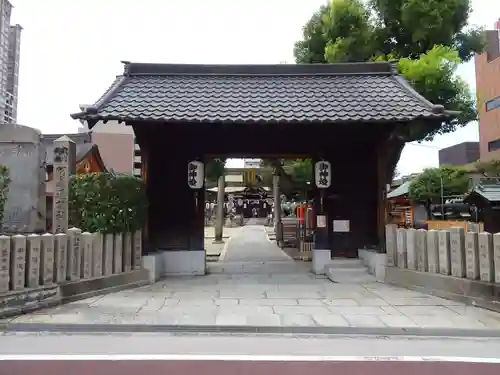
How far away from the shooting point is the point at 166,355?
19.0ft

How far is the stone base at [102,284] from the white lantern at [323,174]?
5.48 metres

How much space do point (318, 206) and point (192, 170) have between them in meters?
3.89

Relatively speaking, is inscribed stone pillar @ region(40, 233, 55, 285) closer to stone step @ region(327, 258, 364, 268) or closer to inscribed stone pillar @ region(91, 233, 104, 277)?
inscribed stone pillar @ region(91, 233, 104, 277)

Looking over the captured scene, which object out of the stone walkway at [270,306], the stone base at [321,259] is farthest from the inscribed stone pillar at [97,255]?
the stone base at [321,259]

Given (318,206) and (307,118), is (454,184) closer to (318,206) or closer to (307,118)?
(318,206)

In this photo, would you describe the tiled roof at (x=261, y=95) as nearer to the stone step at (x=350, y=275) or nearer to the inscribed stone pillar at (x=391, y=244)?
the inscribed stone pillar at (x=391, y=244)

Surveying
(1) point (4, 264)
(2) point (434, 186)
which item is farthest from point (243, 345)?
(2) point (434, 186)

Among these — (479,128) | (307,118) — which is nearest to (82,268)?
(307,118)

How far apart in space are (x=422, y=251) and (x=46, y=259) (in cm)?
856

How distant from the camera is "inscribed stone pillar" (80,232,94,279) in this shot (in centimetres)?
986

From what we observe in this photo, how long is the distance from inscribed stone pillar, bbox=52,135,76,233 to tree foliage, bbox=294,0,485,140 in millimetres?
11634

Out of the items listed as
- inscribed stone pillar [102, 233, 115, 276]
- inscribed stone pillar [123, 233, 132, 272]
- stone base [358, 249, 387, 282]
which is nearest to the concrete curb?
inscribed stone pillar [102, 233, 115, 276]

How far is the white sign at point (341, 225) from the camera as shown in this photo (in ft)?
43.0

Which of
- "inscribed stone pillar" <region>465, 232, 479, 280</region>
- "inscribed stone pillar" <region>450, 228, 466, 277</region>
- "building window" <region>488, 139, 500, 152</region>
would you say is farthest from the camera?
"building window" <region>488, 139, 500, 152</region>
